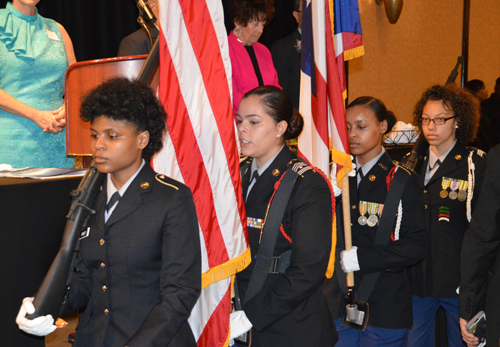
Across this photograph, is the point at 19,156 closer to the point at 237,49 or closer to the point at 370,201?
the point at 237,49

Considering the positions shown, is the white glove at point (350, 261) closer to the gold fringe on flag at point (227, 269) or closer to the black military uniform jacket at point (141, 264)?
the gold fringe on flag at point (227, 269)

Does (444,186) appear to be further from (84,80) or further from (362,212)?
(84,80)

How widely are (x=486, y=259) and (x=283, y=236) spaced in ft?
2.47

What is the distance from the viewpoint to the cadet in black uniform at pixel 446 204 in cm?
276

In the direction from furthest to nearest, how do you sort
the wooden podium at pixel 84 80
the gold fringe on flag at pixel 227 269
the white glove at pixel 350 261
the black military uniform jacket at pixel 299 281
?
the white glove at pixel 350 261
the wooden podium at pixel 84 80
the gold fringe on flag at pixel 227 269
the black military uniform jacket at pixel 299 281

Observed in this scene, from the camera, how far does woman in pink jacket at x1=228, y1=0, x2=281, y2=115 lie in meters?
3.34

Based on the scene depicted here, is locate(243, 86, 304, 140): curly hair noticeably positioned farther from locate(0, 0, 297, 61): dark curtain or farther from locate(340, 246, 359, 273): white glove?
locate(0, 0, 297, 61): dark curtain

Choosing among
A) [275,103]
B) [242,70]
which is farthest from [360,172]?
[242,70]

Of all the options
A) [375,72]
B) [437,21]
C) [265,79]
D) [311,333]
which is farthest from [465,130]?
[437,21]

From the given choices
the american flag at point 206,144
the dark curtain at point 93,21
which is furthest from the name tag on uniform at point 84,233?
the dark curtain at point 93,21

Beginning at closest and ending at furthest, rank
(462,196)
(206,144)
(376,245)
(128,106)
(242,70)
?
(128,106), (206,144), (376,245), (462,196), (242,70)

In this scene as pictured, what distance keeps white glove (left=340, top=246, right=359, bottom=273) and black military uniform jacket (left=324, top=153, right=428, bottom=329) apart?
0.08 ft

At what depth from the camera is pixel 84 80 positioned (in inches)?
87.8

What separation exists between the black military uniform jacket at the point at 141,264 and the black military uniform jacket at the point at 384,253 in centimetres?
106
